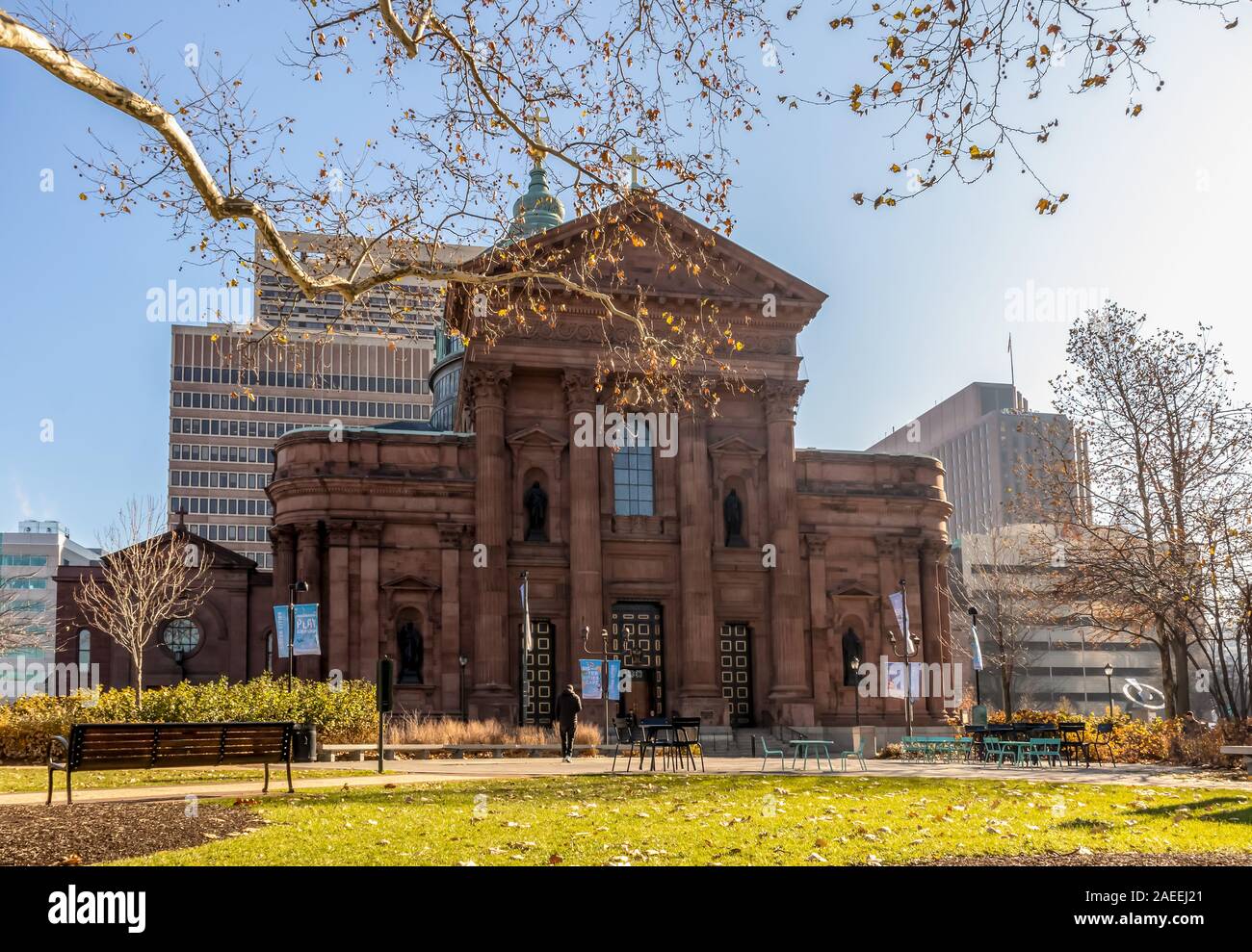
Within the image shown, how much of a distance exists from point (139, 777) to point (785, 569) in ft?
105

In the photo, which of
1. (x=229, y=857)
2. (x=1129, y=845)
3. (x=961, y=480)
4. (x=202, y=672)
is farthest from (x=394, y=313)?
(x=961, y=480)

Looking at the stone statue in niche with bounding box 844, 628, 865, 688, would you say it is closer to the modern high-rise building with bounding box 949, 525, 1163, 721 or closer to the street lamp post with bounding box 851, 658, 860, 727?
the street lamp post with bounding box 851, 658, 860, 727

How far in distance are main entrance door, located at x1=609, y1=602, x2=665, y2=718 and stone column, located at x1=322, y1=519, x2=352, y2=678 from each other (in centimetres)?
1038

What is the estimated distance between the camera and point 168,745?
56.3 feet

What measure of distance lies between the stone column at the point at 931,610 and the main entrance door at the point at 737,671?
8.01m

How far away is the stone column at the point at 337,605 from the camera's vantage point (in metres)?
49.3

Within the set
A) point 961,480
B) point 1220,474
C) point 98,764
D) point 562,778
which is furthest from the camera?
point 961,480

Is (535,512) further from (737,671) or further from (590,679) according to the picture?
(737,671)

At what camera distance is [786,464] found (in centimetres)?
5222

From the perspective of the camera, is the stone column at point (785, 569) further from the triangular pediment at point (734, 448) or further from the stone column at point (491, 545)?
the stone column at point (491, 545)

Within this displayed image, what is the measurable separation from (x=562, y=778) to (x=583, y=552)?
87.8 feet

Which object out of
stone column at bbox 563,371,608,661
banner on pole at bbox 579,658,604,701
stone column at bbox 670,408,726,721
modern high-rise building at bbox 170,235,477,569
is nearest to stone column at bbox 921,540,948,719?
stone column at bbox 670,408,726,721

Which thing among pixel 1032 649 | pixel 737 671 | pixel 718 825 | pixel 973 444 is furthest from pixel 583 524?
pixel 973 444

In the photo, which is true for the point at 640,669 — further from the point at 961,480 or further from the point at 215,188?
the point at 961,480
